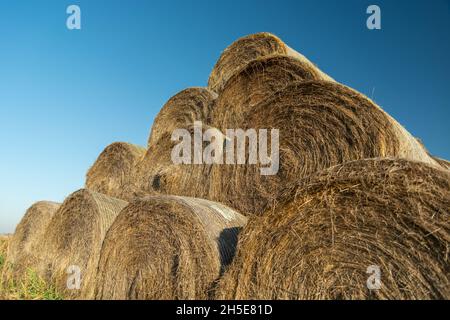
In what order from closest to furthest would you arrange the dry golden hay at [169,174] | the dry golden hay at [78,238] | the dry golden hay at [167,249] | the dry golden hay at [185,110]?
A: the dry golden hay at [167,249] → the dry golden hay at [78,238] → the dry golden hay at [169,174] → the dry golden hay at [185,110]

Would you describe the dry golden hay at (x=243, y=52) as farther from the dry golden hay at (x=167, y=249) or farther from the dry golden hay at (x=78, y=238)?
the dry golden hay at (x=167, y=249)

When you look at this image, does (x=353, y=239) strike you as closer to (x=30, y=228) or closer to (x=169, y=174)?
(x=169, y=174)

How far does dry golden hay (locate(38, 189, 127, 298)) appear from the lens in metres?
4.50

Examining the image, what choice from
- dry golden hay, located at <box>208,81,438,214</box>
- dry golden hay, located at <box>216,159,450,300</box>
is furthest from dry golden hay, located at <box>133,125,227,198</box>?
dry golden hay, located at <box>216,159,450,300</box>

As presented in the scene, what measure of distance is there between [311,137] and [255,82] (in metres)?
1.32

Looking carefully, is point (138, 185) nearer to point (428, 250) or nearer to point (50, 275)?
point (50, 275)

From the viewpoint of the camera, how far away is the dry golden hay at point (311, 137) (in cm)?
349

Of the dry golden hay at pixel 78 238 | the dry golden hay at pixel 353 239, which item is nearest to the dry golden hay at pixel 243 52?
the dry golden hay at pixel 78 238

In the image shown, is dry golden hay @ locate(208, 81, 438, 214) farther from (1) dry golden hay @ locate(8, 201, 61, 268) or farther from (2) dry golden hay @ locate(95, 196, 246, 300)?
(1) dry golden hay @ locate(8, 201, 61, 268)

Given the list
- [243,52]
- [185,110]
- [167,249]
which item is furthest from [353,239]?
[243,52]

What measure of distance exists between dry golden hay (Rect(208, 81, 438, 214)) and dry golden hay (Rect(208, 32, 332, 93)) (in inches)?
62.6

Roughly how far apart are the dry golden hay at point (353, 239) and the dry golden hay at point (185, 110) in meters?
3.19

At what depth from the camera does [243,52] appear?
6340 mm
